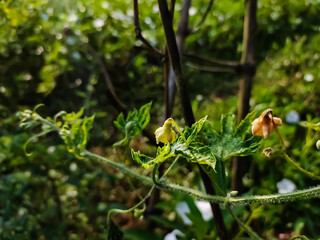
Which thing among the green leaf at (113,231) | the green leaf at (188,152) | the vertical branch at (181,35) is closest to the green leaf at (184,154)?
the green leaf at (188,152)

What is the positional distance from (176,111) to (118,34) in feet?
1.33

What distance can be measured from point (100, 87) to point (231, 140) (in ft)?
3.43

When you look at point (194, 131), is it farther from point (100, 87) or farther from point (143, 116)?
point (100, 87)

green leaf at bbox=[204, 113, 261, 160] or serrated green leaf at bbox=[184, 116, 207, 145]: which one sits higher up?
serrated green leaf at bbox=[184, 116, 207, 145]

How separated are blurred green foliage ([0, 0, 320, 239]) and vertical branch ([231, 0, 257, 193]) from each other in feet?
0.51

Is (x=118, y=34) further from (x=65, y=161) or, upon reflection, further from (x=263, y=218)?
(x=263, y=218)

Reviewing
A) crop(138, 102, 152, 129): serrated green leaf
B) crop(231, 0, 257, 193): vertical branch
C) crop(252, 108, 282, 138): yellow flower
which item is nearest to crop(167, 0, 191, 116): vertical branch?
crop(231, 0, 257, 193): vertical branch

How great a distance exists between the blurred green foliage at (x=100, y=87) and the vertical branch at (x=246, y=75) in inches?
6.1

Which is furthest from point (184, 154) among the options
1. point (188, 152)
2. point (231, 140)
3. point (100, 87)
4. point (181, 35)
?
point (100, 87)

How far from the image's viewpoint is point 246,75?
1039mm

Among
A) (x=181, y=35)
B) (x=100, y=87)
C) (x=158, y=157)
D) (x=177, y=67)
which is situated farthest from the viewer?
(x=100, y=87)

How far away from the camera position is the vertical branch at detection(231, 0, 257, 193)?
0.97 meters

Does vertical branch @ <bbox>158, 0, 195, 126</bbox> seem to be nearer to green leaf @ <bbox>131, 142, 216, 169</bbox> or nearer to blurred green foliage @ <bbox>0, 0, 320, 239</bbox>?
green leaf @ <bbox>131, 142, 216, 169</bbox>

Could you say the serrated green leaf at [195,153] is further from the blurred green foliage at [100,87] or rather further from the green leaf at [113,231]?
the blurred green foliage at [100,87]
